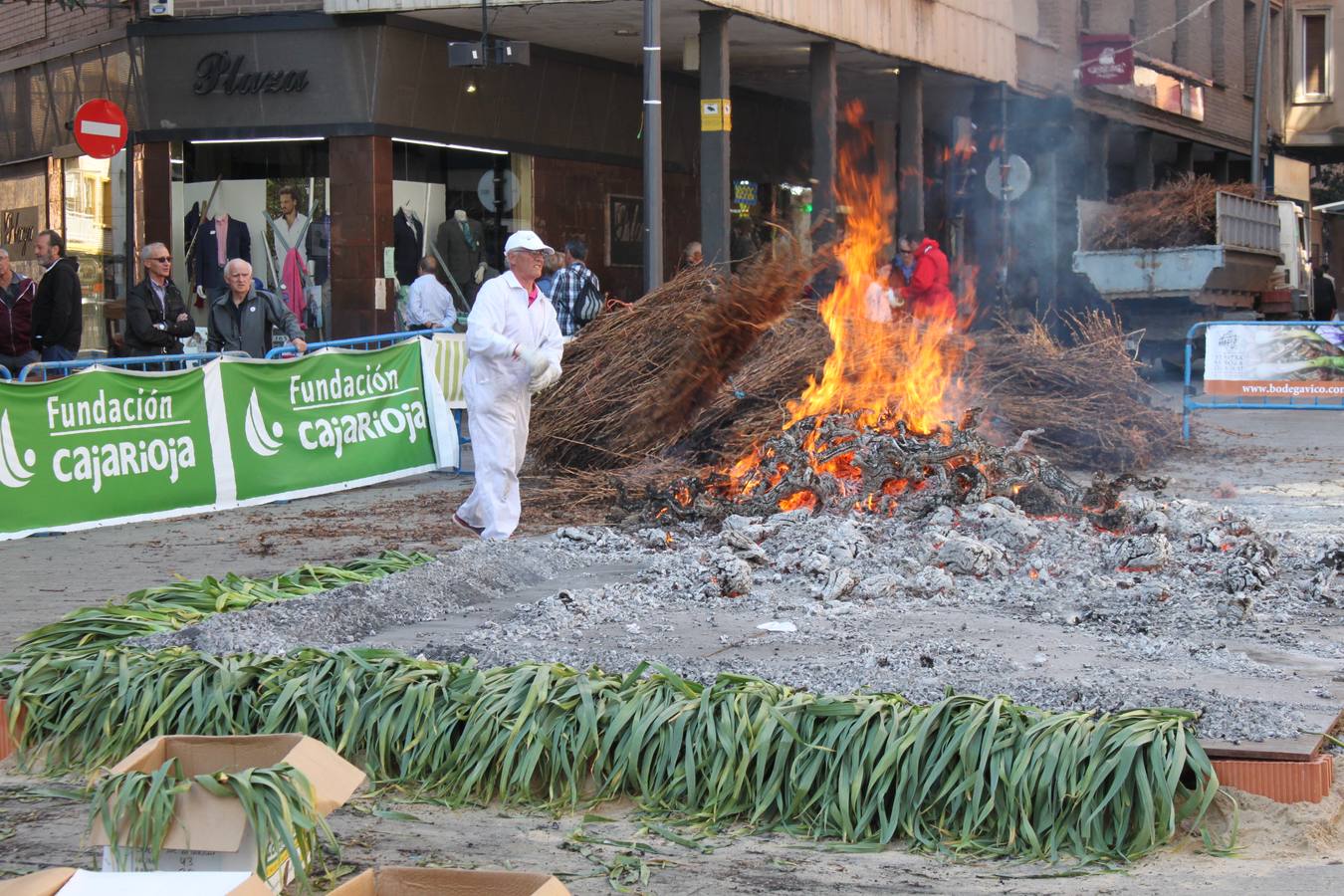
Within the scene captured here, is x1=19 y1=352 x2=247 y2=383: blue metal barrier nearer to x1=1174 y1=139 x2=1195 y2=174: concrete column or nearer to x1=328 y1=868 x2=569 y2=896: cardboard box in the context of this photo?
x1=328 y1=868 x2=569 y2=896: cardboard box

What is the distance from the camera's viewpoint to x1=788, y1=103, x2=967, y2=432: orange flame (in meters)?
12.6

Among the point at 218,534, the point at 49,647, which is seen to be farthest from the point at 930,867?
the point at 218,534

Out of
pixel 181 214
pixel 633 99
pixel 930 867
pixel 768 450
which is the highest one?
pixel 633 99

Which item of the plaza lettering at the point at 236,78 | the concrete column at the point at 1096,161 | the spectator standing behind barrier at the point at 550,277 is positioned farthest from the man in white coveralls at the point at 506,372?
the concrete column at the point at 1096,161

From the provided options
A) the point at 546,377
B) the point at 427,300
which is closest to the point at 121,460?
the point at 546,377

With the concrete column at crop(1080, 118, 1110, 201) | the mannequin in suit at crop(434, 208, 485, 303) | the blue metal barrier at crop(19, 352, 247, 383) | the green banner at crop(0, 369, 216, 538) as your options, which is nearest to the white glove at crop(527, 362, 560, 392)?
the green banner at crop(0, 369, 216, 538)

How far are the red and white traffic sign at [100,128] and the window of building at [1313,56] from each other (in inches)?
1611

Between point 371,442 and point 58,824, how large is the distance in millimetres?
9741

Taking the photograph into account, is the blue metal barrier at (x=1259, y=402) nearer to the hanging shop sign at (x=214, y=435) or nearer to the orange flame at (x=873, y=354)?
the orange flame at (x=873, y=354)

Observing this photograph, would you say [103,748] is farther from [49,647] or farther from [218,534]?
[218,534]

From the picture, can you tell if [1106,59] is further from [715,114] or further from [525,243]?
[525,243]

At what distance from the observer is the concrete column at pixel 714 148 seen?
21328 mm

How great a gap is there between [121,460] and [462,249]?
1036 cm

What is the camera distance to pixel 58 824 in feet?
18.1
